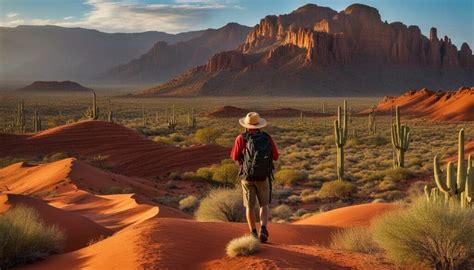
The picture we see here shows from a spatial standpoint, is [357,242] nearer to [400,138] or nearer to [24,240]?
[24,240]

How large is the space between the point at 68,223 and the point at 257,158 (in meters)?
4.85

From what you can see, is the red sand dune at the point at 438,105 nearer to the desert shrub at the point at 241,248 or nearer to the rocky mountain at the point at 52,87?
the desert shrub at the point at 241,248

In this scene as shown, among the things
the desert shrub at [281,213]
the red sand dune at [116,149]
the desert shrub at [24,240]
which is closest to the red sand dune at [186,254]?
the desert shrub at [24,240]

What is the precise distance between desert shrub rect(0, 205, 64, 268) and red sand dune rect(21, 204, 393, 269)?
28cm

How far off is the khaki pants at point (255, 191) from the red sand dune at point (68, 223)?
355 centimetres

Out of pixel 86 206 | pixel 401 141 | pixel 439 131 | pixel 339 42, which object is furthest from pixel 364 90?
pixel 86 206

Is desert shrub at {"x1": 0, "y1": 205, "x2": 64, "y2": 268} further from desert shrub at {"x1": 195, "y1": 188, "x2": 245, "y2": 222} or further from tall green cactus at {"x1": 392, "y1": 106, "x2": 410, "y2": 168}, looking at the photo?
tall green cactus at {"x1": 392, "y1": 106, "x2": 410, "y2": 168}

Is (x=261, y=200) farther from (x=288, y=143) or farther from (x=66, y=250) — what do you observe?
(x=288, y=143)

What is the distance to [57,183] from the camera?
1945 centimetres

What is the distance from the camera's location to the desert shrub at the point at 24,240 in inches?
343

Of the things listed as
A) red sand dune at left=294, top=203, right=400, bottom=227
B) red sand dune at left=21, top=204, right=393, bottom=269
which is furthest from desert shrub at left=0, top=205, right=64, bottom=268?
red sand dune at left=294, top=203, right=400, bottom=227

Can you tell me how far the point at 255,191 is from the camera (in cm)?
823

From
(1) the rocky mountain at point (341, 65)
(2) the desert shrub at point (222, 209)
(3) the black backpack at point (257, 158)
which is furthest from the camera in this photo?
(1) the rocky mountain at point (341, 65)

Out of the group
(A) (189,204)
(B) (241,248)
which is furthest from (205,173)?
(B) (241,248)
